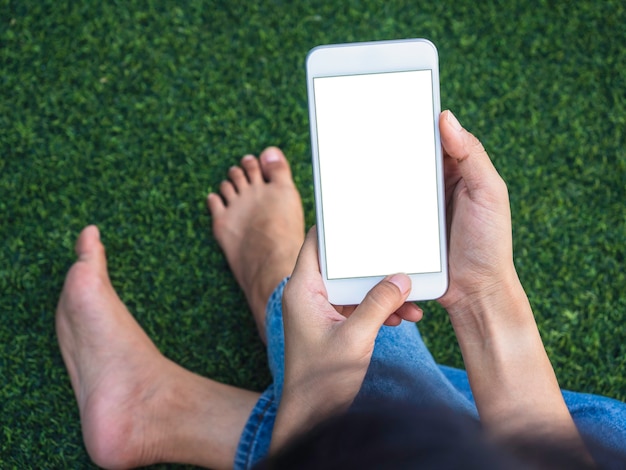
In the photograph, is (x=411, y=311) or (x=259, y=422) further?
(x=259, y=422)

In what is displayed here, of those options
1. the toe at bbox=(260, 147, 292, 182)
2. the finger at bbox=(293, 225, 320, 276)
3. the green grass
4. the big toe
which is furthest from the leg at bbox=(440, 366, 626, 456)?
the big toe

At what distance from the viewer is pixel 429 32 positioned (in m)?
1.54

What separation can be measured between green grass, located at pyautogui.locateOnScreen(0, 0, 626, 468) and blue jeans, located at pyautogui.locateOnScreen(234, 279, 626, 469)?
0.70ft

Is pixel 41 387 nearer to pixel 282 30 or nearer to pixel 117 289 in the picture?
pixel 117 289

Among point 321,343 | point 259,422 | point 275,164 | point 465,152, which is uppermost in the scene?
point 465,152

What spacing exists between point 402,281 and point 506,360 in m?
0.23

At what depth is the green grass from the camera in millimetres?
1457

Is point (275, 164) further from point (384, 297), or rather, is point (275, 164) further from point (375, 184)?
point (384, 297)

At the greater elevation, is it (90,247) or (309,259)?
(309,259)

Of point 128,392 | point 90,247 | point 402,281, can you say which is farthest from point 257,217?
point 402,281

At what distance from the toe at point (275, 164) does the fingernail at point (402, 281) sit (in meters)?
0.59

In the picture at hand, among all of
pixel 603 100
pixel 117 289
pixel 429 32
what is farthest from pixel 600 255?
pixel 117 289

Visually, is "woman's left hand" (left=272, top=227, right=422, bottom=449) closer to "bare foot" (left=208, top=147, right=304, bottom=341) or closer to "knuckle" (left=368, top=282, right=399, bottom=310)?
"knuckle" (left=368, top=282, right=399, bottom=310)

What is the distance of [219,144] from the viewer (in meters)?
1.51
